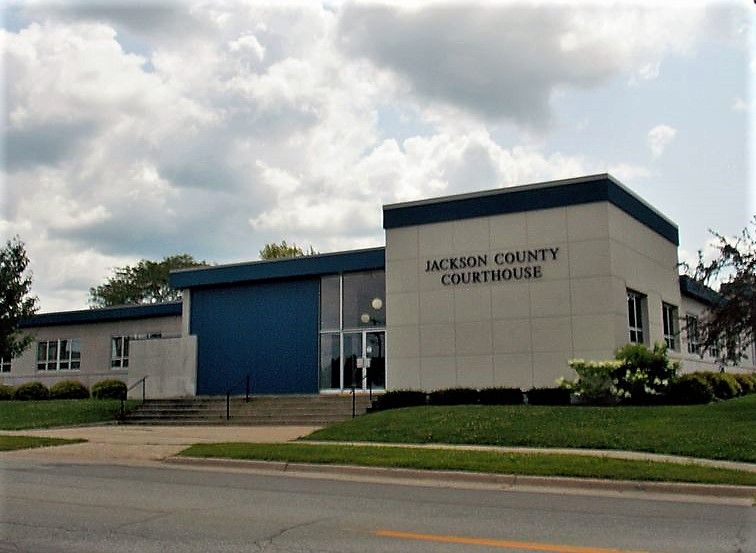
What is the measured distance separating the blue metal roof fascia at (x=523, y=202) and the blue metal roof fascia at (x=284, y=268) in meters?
1.67

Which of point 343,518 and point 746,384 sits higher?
point 746,384

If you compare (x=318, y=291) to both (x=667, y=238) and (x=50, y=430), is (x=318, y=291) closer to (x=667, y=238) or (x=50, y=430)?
(x=50, y=430)

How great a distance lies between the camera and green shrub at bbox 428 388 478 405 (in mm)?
23906

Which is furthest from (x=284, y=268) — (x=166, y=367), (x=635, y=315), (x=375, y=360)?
(x=635, y=315)

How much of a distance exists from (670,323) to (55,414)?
72.7 feet

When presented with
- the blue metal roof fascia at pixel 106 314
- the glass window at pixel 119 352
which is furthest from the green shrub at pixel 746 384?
the glass window at pixel 119 352

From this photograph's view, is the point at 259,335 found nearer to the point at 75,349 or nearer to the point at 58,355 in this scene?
the point at 75,349

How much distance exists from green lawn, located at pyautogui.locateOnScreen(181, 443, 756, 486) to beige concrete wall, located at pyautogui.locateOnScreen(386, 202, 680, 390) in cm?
1007

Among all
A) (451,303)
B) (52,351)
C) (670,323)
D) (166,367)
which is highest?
(451,303)

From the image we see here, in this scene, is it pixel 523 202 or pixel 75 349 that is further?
pixel 75 349

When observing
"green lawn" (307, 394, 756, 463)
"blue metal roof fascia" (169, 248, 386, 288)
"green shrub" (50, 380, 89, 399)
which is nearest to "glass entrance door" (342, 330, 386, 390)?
"blue metal roof fascia" (169, 248, 386, 288)

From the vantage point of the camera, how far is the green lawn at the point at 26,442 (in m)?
18.8

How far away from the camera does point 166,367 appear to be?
3200 centimetres

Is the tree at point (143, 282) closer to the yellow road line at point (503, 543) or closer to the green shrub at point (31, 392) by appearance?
the green shrub at point (31, 392)
